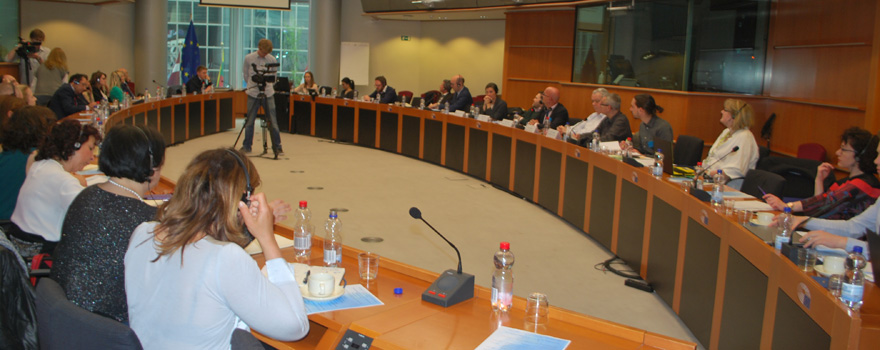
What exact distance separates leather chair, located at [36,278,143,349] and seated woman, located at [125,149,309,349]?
0.12 m

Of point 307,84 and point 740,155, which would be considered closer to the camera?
point 740,155

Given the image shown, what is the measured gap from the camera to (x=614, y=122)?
21.4 ft

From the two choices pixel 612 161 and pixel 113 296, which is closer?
pixel 113 296

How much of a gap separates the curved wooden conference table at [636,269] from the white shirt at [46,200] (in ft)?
3.35

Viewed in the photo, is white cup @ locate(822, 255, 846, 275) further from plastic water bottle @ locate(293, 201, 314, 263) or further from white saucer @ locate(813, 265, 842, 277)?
plastic water bottle @ locate(293, 201, 314, 263)

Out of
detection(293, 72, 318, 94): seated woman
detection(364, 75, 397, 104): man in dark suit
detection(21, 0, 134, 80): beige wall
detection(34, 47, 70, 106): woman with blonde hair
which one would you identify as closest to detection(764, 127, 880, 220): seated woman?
detection(364, 75, 397, 104): man in dark suit

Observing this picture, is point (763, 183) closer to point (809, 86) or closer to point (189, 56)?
point (809, 86)

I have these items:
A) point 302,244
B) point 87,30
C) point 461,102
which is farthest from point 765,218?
point 87,30

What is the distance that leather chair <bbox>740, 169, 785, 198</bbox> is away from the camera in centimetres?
423

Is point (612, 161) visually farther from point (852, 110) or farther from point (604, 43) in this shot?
point (604, 43)

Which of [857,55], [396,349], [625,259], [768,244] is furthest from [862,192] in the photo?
[857,55]

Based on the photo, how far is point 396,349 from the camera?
6.23 ft

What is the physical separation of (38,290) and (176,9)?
45.0 ft

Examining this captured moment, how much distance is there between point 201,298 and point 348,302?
0.61 meters
